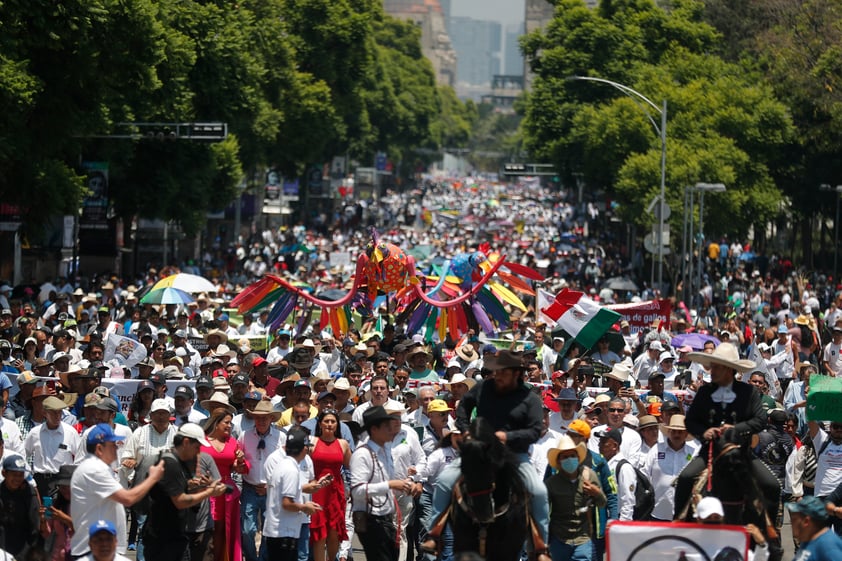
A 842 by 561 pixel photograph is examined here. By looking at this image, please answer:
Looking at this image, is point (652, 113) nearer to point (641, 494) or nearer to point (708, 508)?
point (641, 494)

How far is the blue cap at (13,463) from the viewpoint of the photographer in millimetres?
11156

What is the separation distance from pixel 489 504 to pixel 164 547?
248cm

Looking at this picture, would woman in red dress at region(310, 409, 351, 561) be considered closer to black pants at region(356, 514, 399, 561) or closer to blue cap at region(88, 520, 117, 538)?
black pants at region(356, 514, 399, 561)

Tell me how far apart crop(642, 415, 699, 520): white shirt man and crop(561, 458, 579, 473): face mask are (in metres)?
1.96

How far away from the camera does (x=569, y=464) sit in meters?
11.5

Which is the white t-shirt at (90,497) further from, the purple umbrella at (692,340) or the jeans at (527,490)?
the purple umbrella at (692,340)

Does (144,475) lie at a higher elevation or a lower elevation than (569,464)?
lower

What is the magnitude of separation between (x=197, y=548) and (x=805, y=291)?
89.3 feet

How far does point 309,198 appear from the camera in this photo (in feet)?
306

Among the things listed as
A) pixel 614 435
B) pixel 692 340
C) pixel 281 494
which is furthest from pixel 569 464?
pixel 692 340

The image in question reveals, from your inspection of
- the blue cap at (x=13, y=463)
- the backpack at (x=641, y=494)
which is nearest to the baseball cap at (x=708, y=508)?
the backpack at (x=641, y=494)

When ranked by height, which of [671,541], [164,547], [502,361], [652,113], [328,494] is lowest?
[164,547]

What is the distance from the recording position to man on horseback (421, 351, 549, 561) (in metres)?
10.5

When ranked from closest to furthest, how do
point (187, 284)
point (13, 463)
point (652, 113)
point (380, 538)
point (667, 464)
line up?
point (13, 463) → point (380, 538) → point (667, 464) → point (187, 284) → point (652, 113)
